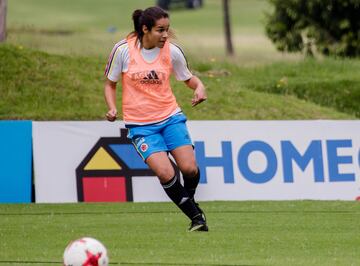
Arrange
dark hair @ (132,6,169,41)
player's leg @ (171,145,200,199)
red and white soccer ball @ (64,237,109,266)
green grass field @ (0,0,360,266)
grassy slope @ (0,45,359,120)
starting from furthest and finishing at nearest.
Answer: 1. grassy slope @ (0,45,359,120)
2. player's leg @ (171,145,200,199)
3. dark hair @ (132,6,169,41)
4. green grass field @ (0,0,360,266)
5. red and white soccer ball @ (64,237,109,266)

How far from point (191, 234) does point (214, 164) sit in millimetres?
4884

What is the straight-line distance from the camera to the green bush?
27312 millimetres

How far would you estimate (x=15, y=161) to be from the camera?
15.7 metres

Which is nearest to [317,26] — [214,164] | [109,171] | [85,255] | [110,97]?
[214,164]

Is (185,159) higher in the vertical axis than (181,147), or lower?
lower

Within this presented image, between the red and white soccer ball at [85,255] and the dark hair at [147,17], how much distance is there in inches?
136

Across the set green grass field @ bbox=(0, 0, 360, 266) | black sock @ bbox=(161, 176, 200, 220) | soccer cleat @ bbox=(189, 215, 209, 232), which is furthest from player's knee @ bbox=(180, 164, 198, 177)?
green grass field @ bbox=(0, 0, 360, 266)

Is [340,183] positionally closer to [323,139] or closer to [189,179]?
[323,139]

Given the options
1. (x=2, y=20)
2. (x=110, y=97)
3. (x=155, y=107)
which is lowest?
(x=155, y=107)

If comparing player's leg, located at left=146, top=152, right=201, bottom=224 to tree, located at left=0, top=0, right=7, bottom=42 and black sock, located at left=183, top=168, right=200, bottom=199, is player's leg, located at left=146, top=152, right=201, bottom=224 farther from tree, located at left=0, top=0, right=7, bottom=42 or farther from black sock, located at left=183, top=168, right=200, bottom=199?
tree, located at left=0, top=0, right=7, bottom=42

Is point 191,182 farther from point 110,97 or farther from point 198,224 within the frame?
point 110,97

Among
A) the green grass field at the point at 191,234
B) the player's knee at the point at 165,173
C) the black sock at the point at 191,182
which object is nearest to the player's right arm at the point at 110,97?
the player's knee at the point at 165,173

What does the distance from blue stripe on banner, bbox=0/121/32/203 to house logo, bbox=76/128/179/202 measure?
68 cm

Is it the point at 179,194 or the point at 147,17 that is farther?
the point at 179,194
